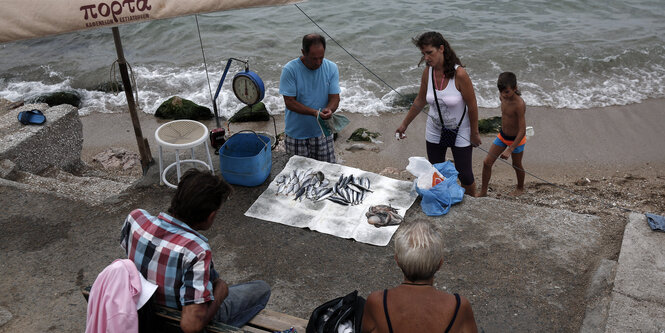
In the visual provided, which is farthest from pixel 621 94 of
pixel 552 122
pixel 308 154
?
pixel 308 154

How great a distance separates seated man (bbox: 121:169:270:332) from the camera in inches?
103

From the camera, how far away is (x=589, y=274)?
420cm

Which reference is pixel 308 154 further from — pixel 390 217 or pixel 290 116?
pixel 390 217

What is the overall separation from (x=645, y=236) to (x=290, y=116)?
3.41m

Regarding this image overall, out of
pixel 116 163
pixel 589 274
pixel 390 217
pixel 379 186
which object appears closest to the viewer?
pixel 589 274

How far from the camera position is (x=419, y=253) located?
255 cm

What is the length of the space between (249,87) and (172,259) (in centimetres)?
329

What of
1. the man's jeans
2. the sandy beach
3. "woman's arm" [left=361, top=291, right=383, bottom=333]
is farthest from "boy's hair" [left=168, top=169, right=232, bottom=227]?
the sandy beach

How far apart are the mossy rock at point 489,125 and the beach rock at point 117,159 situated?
19.3 ft

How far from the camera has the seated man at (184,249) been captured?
2.62m

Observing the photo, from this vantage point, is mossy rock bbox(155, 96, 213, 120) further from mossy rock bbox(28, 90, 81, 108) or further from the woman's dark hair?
the woman's dark hair

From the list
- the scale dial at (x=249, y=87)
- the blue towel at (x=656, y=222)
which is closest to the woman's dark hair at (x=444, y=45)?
the scale dial at (x=249, y=87)

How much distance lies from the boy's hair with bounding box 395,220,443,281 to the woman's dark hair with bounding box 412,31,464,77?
9.27 ft

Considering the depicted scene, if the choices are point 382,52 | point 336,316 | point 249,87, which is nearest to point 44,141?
point 249,87
